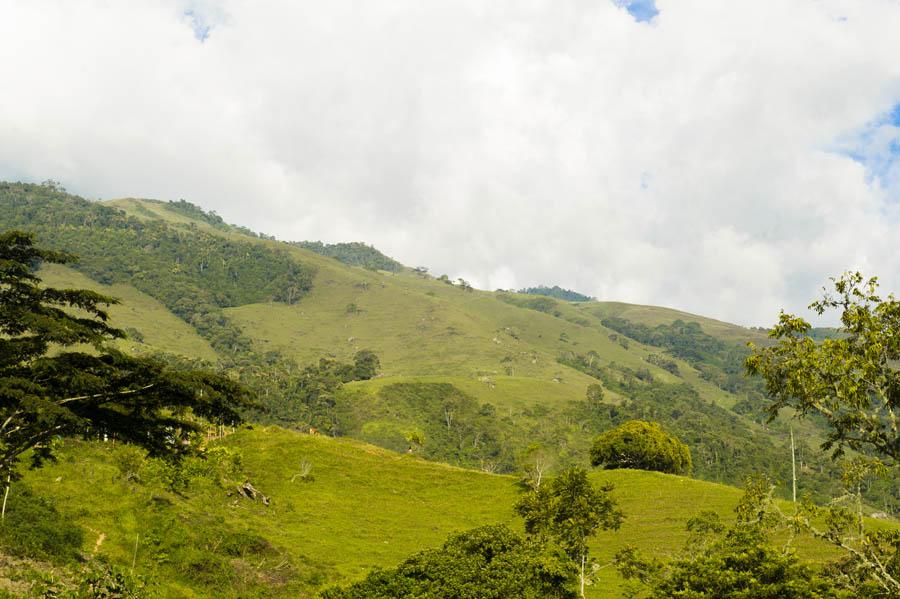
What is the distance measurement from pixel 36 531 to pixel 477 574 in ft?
75.9

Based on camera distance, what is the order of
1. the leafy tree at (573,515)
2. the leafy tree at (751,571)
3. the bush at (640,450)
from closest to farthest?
the leafy tree at (751,571), the leafy tree at (573,515), the bush at (640,450)

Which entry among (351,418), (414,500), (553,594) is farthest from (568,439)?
(553,594)

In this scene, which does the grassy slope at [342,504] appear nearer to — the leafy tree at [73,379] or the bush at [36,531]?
the bush at [36,531]

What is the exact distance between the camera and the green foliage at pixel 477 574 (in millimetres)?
22984

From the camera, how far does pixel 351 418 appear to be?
7190 inches

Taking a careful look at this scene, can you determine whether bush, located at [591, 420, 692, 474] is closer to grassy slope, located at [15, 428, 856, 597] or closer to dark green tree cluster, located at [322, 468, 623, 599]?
grassy slope, located at [15, 428, 856, 597]

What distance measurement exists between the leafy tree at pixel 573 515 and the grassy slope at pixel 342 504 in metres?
13.9

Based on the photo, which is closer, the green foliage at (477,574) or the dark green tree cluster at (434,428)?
the green foliage at (477,574)

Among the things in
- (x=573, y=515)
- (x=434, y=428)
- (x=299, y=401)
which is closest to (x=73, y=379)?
(x=573, y=515)

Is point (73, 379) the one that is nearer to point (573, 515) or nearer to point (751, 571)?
point (751, 571)

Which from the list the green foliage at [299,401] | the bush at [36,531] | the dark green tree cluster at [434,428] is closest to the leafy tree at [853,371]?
the bush at [36,531]

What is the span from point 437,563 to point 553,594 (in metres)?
5.06

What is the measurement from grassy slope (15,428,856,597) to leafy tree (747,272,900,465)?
108 feet

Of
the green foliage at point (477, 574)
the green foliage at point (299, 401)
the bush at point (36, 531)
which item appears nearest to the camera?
the green foliage at point (477, 574)
